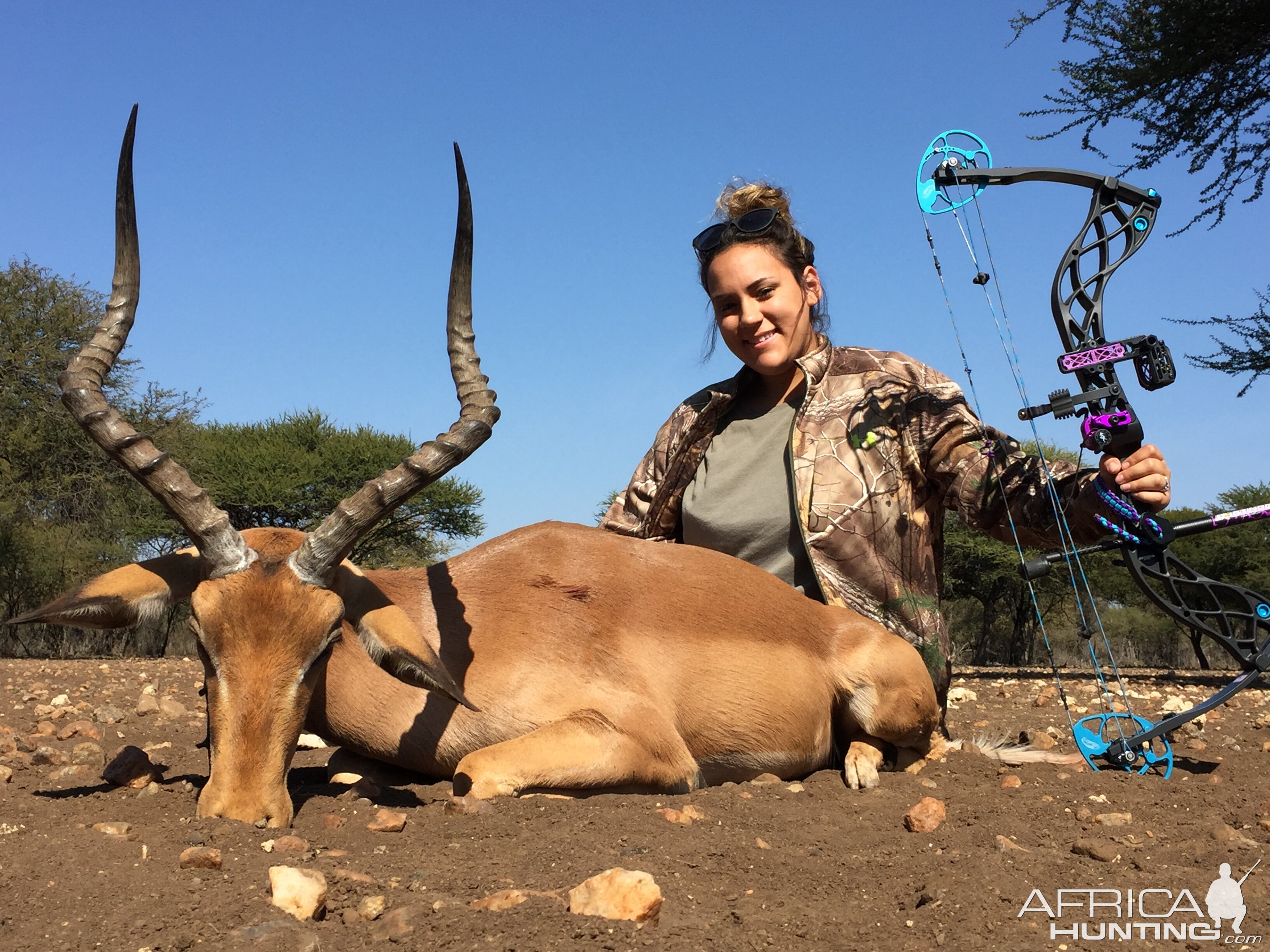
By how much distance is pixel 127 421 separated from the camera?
4.22m

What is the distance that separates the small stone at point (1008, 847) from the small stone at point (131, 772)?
10.7 feet

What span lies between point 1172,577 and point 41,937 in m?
A: 4.28

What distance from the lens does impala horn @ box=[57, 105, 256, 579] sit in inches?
157

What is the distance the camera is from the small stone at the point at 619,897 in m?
2.65

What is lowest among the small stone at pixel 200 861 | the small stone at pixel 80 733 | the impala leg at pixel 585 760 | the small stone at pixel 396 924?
the small stone at pixel 396 924

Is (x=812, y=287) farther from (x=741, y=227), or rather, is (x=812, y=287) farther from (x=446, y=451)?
(x=446, y=451)

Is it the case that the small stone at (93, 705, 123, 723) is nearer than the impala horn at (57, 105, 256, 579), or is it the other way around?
the impala horn at (57, 105, 256, 579)

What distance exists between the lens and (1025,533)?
5.29m

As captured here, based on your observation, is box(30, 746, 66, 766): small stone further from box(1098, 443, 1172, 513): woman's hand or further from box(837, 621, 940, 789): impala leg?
box(1098, 443, 1172, 513): woman's hand

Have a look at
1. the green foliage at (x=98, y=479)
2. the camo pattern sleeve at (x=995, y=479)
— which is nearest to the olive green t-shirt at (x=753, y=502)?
the camo pattern sleeve at (x=995, y=479)

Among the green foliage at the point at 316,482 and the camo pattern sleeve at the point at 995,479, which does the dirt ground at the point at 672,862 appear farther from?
the green foliage at the point at 316,482

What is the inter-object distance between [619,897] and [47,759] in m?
3.51

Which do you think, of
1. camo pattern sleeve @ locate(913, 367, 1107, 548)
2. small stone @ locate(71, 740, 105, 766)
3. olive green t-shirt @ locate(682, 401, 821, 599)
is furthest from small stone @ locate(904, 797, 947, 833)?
small stone @ locate(71, 740, 105, 766)

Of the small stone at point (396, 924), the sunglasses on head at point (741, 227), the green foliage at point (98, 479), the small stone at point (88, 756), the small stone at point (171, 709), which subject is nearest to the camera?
the small stone at point (396, 924)
